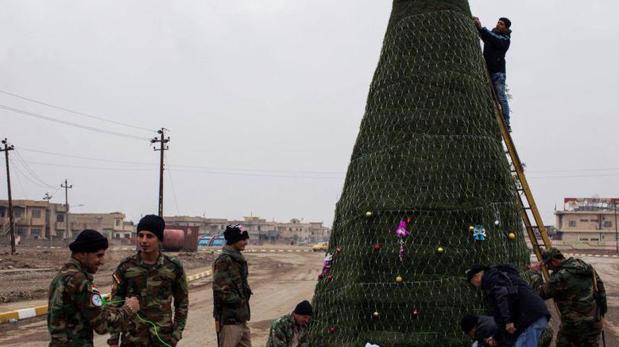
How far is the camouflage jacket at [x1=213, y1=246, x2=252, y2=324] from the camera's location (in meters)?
5.33

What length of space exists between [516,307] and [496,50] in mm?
3790

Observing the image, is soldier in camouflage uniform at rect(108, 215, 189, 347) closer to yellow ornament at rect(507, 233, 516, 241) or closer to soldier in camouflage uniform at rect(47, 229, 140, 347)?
soldier in camouflage uniform at rect(47, 229, 140, 347)

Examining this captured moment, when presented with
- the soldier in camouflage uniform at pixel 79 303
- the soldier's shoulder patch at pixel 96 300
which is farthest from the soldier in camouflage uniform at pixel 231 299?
the soldier's shoulder patch at pixel 96 300

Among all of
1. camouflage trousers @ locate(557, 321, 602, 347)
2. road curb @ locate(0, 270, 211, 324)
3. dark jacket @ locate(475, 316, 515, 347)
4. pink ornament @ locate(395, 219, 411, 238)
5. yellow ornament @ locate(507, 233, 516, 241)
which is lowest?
road curb @ locate(0, 270, 211, 324)

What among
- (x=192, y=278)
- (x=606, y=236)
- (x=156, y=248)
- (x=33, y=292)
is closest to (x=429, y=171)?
(x=156, y=248)

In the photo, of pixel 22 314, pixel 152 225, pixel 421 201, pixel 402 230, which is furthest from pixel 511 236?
pixel 22 314

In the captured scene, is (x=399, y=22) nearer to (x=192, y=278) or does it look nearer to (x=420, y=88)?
(x=420, y=88)

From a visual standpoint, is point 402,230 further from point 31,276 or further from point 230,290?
point 31,276

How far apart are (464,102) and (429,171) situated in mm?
832

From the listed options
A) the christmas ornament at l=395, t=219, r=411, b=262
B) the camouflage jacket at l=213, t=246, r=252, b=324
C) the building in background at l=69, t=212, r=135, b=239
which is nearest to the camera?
the christmas ornament at l=395, t=219, r=411, b=262

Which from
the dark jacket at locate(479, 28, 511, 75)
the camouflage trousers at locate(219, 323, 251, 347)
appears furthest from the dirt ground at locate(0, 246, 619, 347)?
the dark jacket at locate(479, 28, 511, 75)

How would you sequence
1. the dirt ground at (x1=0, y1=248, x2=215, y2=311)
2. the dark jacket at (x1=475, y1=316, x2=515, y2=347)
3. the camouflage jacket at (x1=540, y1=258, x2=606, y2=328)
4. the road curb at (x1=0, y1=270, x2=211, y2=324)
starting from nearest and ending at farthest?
the dark jacket at (x1=475, y1=316, x2=515, y2=347) → the camouflage jacket at (x1=540, y1=258, x2=606, y2=328) → the road curb at (x1=0, y1=270, x2=211, y2=324) → the dirt ground at (x1=0, y1=248, x2=215, y2=311)

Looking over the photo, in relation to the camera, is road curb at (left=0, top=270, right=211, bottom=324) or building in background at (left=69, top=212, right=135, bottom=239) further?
building in background at (left=69, top=212, right=135, bottom=239)

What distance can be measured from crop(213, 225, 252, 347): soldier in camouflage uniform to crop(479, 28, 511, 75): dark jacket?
3858 mm
